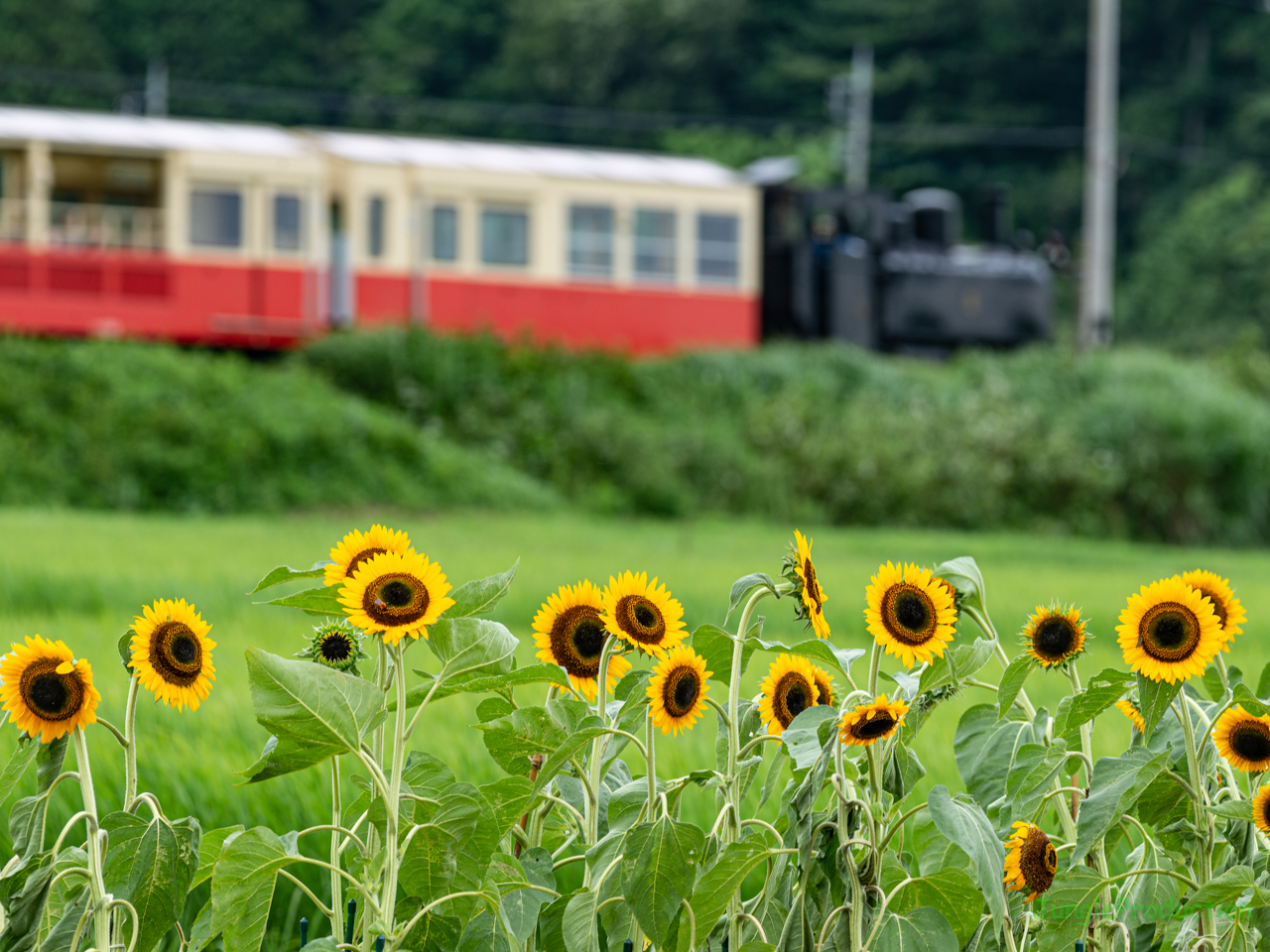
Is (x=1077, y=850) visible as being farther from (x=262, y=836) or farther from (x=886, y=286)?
(x=886, y=286)

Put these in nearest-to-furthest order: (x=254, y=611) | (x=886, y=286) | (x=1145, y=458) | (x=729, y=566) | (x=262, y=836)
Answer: (x=262, y=836) → (x=254, y=611) → (x=729, y=566) → (x=1145, y=458) → (x=886, y=286)

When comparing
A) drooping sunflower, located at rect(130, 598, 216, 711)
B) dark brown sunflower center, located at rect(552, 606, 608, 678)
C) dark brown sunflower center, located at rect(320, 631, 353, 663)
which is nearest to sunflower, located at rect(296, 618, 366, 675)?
dark brown sunflower center, located at rect(320, 631, 353, 663)

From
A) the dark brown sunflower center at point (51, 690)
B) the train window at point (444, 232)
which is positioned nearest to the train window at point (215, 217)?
the train window at point (444, 232)

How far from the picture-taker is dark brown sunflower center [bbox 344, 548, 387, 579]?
4.37ft

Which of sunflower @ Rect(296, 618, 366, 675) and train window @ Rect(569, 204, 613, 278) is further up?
train window @ Rect(569, 204, 613, 278)

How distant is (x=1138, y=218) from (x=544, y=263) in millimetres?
33857

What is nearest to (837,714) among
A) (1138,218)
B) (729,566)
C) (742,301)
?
(729,566)

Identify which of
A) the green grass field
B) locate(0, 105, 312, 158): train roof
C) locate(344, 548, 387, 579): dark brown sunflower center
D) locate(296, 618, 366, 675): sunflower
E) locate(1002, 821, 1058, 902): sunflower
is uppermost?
locate(0, 105, 312, 158): train roof

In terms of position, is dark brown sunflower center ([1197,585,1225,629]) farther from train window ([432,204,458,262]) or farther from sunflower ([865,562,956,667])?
train window ([432,204,458,262])

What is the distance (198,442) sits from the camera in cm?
1241

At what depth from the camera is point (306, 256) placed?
645 inches

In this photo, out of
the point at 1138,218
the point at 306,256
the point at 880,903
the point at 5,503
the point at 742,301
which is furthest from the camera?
the point at 1138,218

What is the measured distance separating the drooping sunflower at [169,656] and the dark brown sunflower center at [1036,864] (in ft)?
2.57

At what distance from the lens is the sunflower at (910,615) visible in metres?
1.40
